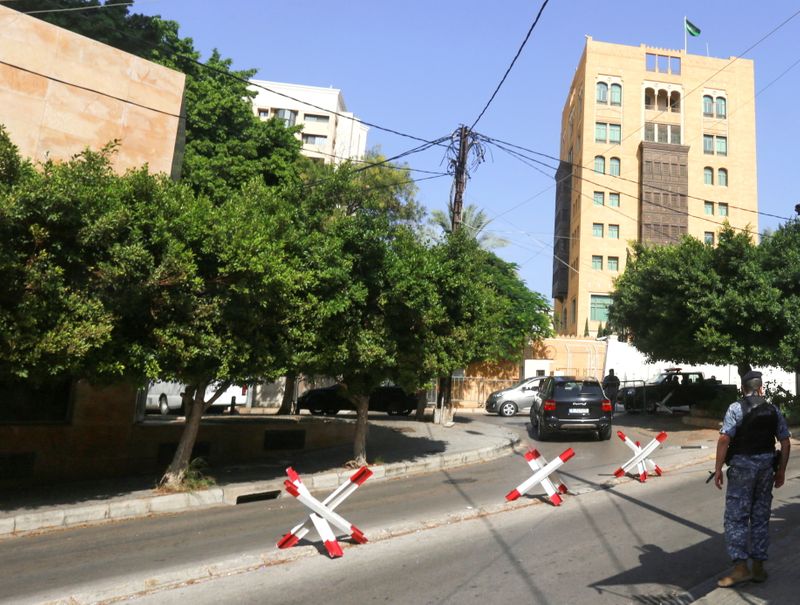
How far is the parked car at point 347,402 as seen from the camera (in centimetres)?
2442

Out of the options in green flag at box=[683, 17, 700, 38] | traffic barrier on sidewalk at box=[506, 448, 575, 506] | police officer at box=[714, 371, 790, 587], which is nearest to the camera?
police officer at box=[714, 371, 790, 587]

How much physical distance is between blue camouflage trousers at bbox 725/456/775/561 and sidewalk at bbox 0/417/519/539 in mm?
7668

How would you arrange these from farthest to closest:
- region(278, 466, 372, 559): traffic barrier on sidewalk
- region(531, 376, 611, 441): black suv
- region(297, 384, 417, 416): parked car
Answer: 1. region(297, 384, 417, 416): parked car
2. region(531, 376, 611, 441): black suv
3. region(278, 466, 372, 559): traffic barrier on sidewalk

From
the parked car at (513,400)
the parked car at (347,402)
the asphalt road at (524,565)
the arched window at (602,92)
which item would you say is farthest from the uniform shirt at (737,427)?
the arched window at (602,92)

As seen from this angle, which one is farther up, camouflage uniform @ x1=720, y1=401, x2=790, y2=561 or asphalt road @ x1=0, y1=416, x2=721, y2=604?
camouflage uniform @ x1=720, y1=401, x2=790, y2=561

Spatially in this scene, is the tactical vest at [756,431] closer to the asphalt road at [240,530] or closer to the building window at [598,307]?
the asphalt road at [240,530]

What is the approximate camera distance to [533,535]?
22.8 ft

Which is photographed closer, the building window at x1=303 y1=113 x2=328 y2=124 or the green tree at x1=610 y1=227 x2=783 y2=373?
the green tree at x1=610 y1=227 x2=783 y2=373

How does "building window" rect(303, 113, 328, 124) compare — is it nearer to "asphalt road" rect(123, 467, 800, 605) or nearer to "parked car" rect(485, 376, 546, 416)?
"parked car" rect(485, 376, 546, 416)

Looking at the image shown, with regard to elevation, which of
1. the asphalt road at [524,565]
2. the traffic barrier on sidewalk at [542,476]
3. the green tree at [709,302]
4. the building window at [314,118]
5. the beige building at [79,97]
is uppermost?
the building window at [314,118]

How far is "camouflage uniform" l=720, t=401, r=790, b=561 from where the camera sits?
4.78 meters

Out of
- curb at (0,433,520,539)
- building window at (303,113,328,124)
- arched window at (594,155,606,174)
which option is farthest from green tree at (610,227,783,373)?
building window at (303,113,328,124)

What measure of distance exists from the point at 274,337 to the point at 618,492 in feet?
19.7

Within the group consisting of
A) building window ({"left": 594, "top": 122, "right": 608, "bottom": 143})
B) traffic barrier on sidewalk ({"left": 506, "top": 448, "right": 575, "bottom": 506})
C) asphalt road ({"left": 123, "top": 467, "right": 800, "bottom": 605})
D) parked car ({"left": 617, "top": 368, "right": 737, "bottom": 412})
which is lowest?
asphalt road ({"left": 123, "top": 467, "right": 800, "bottom": 605})
